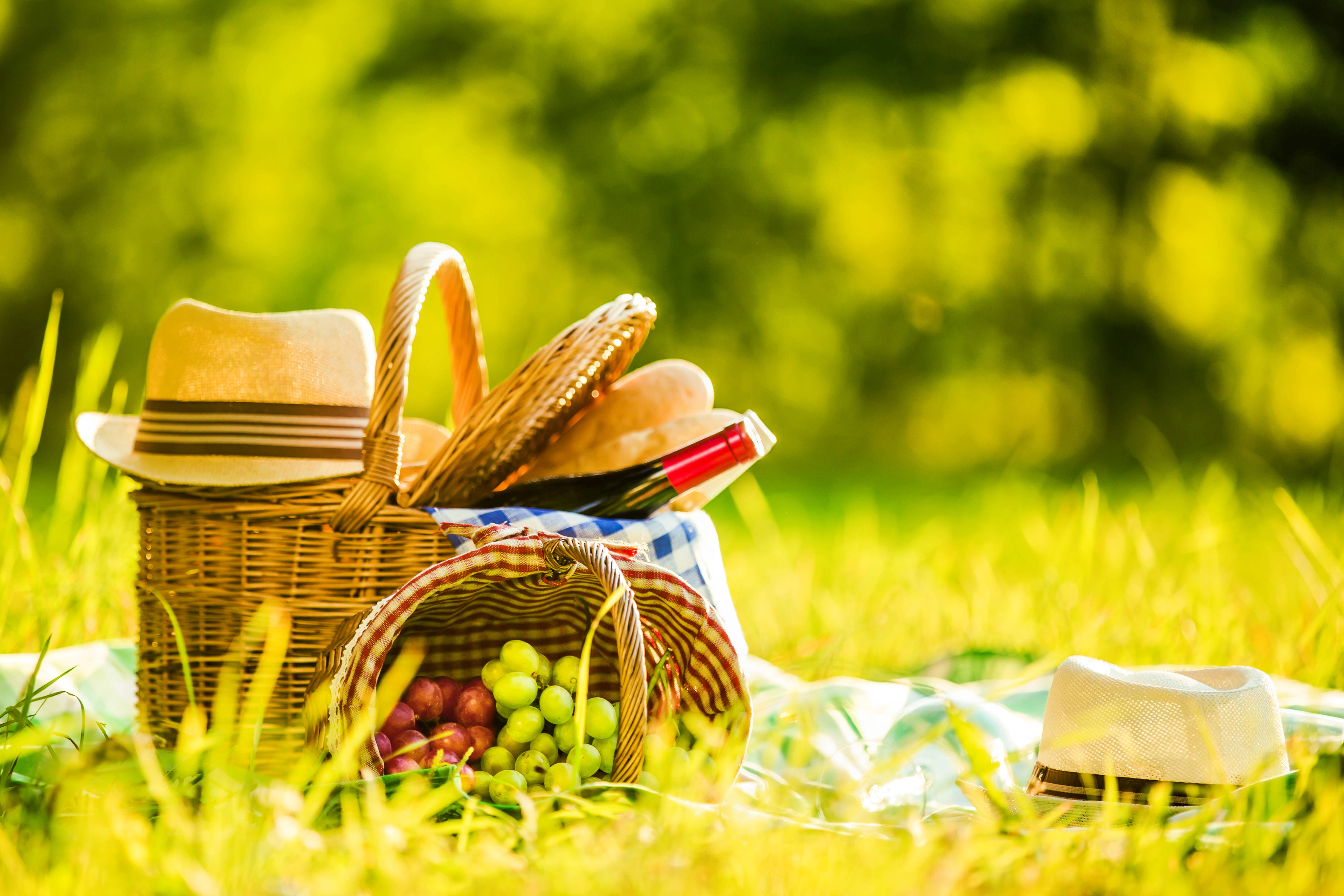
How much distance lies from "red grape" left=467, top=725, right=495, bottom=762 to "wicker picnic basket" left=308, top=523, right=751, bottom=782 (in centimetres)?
12

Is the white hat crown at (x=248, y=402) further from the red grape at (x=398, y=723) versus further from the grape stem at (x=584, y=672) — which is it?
the grape stem at (x=584, y=672)

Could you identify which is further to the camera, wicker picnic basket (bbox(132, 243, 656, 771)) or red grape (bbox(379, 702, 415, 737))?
wicker picnic basket (bbox(132, 243, 656, 771))

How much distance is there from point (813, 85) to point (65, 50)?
5458 mm

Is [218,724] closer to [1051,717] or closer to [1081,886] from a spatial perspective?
[1081,886]

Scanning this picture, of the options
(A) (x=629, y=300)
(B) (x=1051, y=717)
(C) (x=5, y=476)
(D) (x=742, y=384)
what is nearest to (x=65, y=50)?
(D) (x=742, y=384)

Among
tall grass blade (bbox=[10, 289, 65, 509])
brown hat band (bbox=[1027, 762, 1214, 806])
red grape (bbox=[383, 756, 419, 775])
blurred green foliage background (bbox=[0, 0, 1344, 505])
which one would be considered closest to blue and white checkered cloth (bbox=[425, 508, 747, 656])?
red grape (bbox=[383, 756, 419, 775])

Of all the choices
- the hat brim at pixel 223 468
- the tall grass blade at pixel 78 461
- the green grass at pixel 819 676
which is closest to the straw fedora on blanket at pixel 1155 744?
the green grass at pixel 819 676

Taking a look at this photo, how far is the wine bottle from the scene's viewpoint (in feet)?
4.39

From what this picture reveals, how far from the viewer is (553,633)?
1.31 m

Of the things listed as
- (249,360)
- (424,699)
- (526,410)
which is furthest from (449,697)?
(249,360)

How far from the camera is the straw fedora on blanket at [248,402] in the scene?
4.27 feet

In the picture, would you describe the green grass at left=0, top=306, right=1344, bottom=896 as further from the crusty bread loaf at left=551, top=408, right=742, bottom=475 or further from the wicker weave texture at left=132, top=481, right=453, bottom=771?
the crusty bread loaf at left=551, top=408, right=742, bottom=475

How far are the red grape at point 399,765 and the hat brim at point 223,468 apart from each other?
1.24ft

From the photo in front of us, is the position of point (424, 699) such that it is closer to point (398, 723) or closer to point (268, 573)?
point (398, 723)
